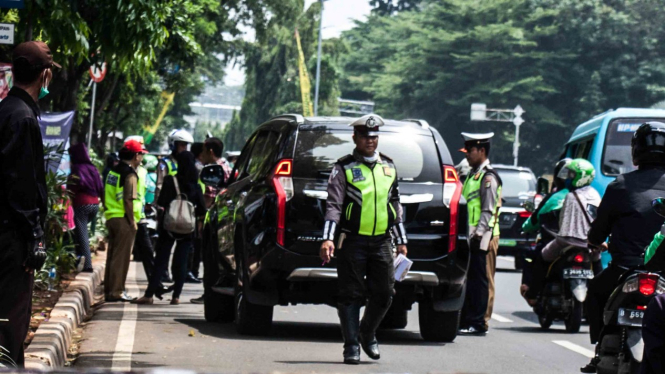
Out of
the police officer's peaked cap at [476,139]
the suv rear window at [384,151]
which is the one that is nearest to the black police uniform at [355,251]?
the suv rear window at [384,151]

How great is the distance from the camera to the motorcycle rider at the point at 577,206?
12.1m

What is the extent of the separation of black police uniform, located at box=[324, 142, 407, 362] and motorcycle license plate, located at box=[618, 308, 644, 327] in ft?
8.27

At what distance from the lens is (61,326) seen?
31.9 feet

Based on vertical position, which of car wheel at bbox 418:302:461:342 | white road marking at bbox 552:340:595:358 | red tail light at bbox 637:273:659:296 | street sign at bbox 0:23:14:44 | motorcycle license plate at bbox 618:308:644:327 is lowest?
white road marking at bbox 552:340:595:358

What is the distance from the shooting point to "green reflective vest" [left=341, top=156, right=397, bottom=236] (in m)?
9.05

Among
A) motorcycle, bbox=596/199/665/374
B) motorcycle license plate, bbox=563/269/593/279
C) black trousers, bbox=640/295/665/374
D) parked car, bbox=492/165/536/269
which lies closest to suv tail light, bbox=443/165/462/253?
motorcycle license plate, bbox=563/269/593/279

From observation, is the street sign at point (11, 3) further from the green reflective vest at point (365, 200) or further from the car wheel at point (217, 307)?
the car wheel at point (217, 307)

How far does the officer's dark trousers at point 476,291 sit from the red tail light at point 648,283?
5.46 metres

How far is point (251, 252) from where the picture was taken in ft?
34.4

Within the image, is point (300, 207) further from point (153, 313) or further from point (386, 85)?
point (386, 85)

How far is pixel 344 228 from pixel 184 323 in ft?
10.7

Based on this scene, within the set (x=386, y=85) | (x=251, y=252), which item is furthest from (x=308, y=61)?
(x=251, y=252)

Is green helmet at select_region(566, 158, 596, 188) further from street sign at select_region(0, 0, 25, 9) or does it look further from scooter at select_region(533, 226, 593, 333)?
street sign at select_region(0, 0, 25, 9)

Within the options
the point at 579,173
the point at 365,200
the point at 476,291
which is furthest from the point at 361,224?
the point at 579,173
